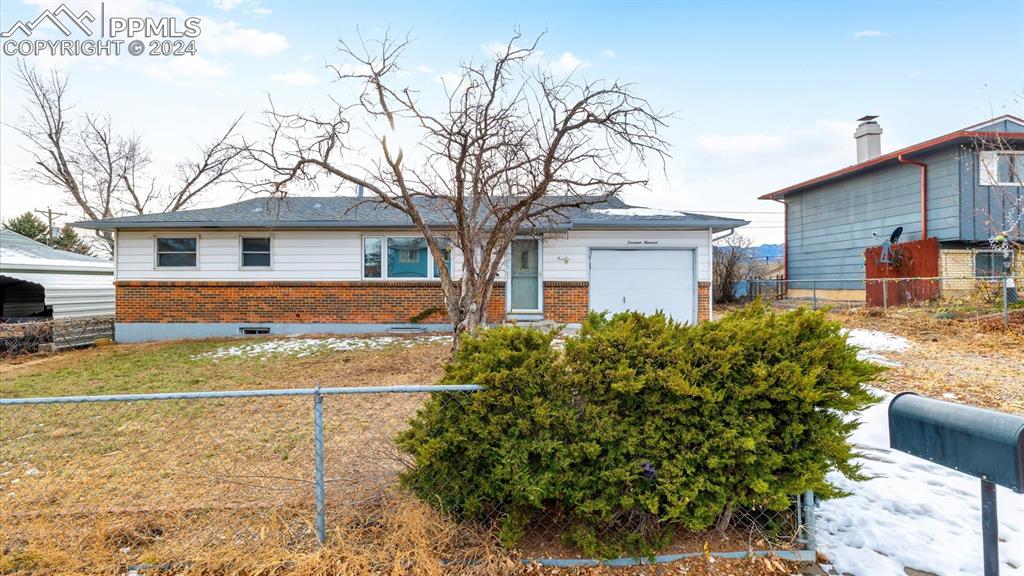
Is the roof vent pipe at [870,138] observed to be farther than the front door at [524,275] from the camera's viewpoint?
Yes

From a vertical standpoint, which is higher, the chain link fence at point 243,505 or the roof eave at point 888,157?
the roof eave at point 888,157

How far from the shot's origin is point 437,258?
6.95 metres

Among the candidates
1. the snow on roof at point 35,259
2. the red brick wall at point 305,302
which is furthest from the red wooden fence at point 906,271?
the snow on roof at point 35,259

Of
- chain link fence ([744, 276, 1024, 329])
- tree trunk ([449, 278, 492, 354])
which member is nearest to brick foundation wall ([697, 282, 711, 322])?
chain link fence ([744, 276, 1024, 329])

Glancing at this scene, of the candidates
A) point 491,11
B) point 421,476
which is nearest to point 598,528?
point 421,476

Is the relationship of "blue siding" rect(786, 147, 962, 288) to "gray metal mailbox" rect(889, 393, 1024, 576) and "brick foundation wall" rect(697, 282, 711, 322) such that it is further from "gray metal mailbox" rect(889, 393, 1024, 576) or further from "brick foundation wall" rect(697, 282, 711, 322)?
"gray metal mailbox" rect(889, 393, 1024, 576)

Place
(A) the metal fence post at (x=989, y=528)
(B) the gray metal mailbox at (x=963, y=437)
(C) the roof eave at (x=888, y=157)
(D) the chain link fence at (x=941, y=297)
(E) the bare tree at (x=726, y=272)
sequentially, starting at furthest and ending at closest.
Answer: (E) the bare tree at (x=726, y=272), (C) the roof eave at (x=888, y=157), (D) the chain link fence at (x=941, y=297), (A) the metal fence post at (x=989, y=528), (B) the gray metal mailbox at (x=963, y=437)

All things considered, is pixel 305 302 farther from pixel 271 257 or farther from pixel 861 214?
pixel 861 214

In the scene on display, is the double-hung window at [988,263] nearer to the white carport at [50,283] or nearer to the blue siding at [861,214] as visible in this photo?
the blue siding at [861,214]

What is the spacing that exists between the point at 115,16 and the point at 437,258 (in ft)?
24.5

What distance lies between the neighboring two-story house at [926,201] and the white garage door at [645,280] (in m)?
5.93

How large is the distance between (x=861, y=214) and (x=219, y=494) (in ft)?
62.0

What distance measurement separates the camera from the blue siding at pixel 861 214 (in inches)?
501

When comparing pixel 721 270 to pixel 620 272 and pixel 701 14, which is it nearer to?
pixel 620 272
